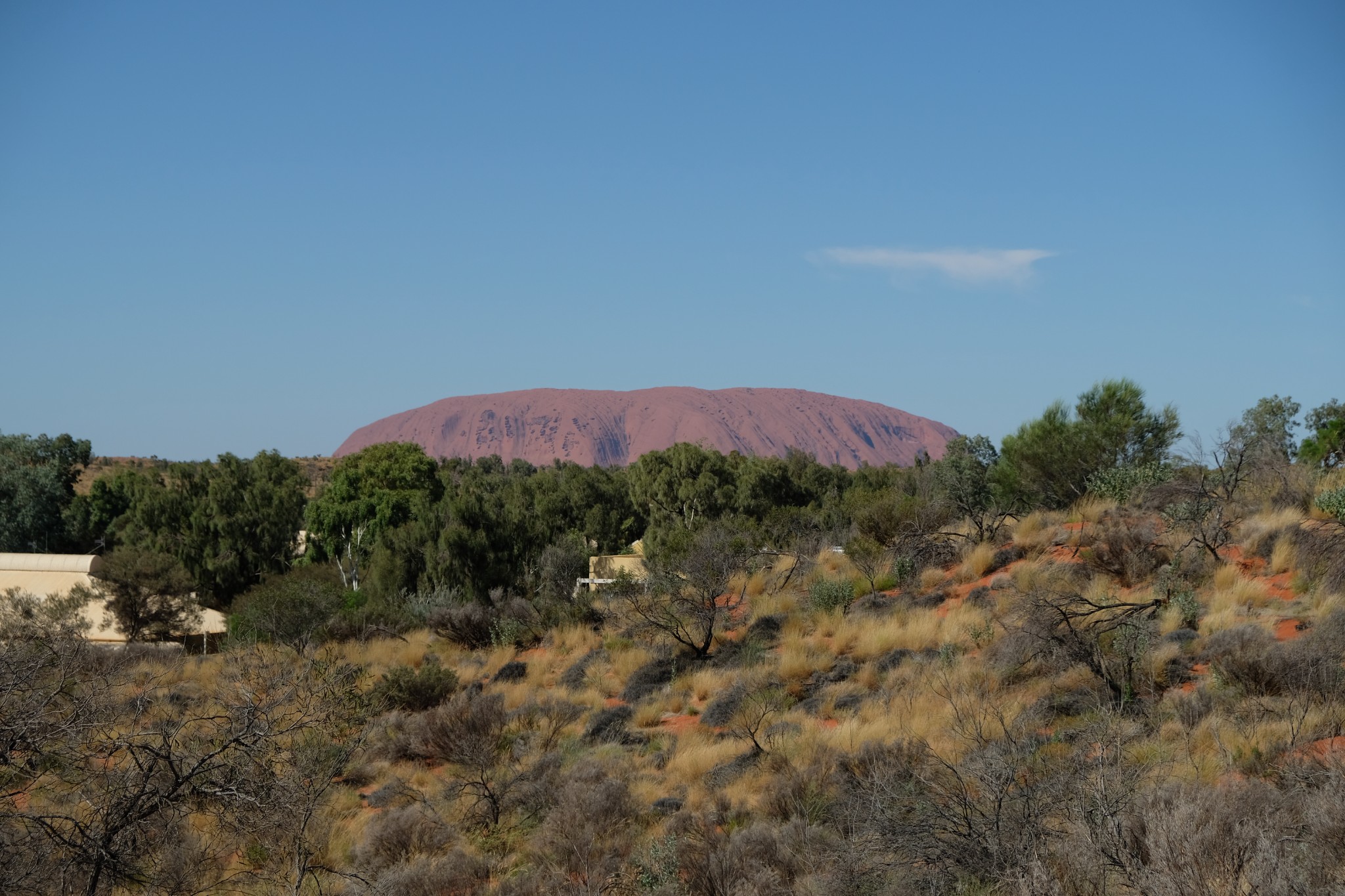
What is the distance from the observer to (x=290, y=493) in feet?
124

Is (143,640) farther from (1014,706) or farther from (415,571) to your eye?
(1014,706)

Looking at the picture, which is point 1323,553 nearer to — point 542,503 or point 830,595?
point 830,595

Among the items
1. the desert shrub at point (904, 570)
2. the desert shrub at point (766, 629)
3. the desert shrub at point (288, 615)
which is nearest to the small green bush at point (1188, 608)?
the desert shrub at point (904, 570)

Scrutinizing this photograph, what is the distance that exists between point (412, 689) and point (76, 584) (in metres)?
16.6

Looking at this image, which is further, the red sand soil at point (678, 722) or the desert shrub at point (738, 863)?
the red sand soil at point (678, 722)

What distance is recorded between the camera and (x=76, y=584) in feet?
83.1

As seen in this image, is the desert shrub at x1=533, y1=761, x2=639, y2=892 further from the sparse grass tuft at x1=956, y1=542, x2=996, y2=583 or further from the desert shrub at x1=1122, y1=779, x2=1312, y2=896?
the sparse grass tuft at x1=956, y1=542, x2=996, y2=583

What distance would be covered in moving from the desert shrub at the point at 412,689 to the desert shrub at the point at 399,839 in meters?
5.19

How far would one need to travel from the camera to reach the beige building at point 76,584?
2391 cm

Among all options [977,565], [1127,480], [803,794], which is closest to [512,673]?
[977,565]

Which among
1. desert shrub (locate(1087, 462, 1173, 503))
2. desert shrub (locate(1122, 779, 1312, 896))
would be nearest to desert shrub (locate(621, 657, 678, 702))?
desert shrub (locate(1122, 779, 1312, 896))

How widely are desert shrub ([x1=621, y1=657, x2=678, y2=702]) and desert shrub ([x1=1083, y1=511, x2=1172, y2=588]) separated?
6632mm

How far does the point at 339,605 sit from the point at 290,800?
16.5 m

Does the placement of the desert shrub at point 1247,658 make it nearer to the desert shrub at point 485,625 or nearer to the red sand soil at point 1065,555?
the red sand soil at point 1065,555
